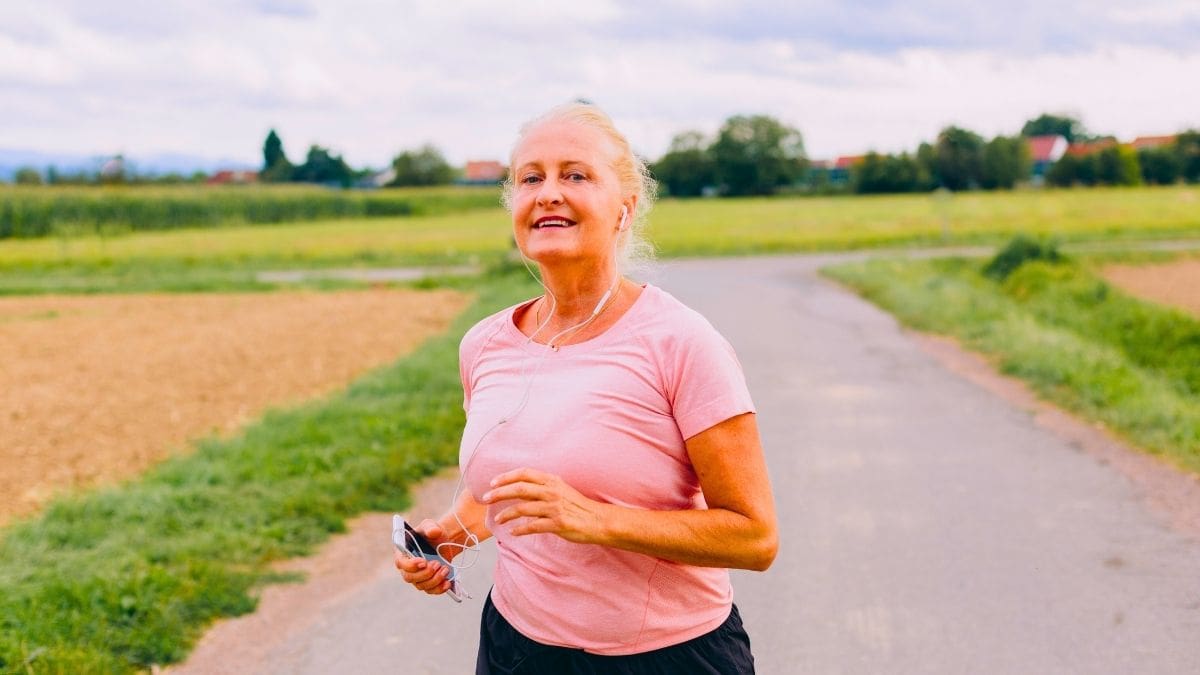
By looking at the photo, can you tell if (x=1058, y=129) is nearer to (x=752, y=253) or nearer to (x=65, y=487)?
(x=752, y=253)

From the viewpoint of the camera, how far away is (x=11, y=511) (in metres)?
6.87

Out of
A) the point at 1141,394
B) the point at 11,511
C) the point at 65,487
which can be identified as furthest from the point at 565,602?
the point at 1141,394

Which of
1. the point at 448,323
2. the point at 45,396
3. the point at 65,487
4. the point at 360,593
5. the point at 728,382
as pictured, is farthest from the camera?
the point at 448,323

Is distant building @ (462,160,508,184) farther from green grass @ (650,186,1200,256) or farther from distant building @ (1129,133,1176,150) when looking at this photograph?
distant building @ (1129,133,1176,150)

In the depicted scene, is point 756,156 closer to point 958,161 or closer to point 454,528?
point 958,161

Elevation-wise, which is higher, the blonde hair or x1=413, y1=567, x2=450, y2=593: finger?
the blonde hair

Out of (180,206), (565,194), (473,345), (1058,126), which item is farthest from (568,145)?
(1058,126)

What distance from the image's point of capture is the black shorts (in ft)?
6.72

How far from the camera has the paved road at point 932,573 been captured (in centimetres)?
420

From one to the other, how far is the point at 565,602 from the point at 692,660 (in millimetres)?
260

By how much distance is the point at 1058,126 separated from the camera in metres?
120

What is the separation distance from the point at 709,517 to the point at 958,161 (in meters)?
89.6

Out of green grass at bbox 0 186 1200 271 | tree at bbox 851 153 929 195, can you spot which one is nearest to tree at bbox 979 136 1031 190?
tree at bbox 851 153 929 195

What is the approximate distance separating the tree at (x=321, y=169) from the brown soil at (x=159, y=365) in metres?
96.0
